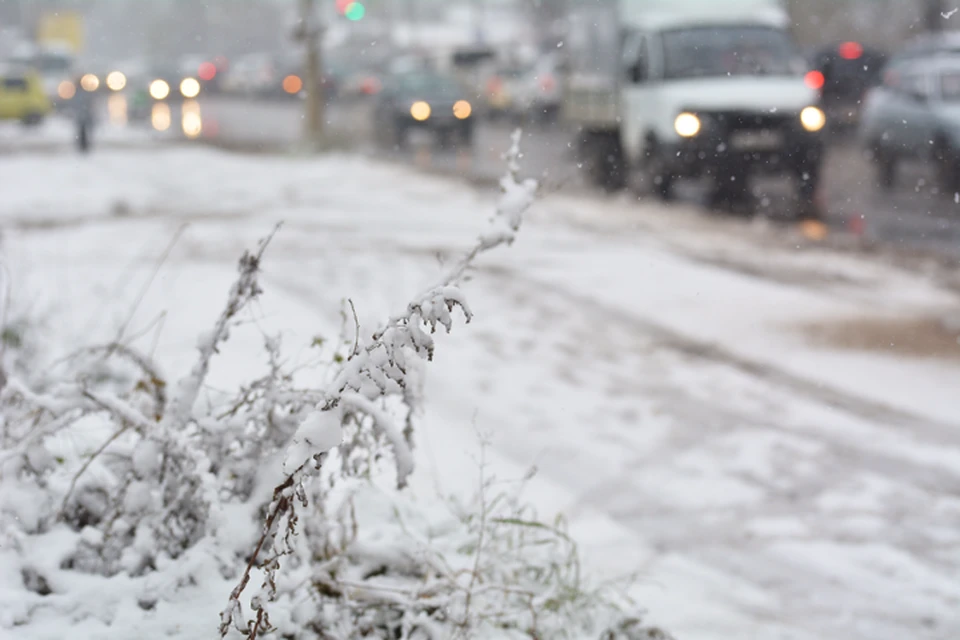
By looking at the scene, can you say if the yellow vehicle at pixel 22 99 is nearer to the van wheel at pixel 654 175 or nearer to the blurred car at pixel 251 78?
the blurred car at pixel 251 78

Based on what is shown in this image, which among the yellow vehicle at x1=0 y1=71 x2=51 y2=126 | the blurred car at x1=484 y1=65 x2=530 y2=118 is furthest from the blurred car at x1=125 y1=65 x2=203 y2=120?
the blurred car at x1=484 y1=65 x2=530 y2=118

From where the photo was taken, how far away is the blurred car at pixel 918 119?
44.2ft

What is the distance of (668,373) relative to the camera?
586cm

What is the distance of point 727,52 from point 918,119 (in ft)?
8.36

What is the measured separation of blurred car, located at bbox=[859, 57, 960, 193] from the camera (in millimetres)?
13477

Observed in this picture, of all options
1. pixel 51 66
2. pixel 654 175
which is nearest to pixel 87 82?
pixel 654 175

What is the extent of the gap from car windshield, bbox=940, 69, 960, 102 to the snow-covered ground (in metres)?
4.09

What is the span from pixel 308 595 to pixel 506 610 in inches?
19.4

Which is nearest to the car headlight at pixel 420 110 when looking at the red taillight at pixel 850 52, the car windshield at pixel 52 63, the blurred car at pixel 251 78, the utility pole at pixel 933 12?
the red taillight at pixel 850 52

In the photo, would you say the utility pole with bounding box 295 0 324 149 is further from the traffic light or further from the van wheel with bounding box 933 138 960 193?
the van wheel with bounding box 933 138 960 193

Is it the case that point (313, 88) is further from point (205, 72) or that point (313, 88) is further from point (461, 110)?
point (205, 72)

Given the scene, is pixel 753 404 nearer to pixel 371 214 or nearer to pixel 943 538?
pixel 943 538

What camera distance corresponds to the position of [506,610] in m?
2.82

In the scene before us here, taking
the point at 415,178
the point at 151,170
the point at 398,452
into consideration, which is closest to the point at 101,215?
the point at 415,178
